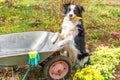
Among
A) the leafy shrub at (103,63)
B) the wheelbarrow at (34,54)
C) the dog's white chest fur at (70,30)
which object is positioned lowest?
the leafy shrub at (103,63)

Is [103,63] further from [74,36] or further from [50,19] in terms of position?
[50,19]

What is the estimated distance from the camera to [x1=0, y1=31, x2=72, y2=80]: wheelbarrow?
15.6 ft

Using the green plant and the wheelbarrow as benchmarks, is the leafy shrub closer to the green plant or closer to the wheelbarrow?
the green plant

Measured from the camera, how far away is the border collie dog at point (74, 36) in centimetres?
548

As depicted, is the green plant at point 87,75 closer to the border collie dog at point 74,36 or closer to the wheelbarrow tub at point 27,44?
the border collie dog at point 74,36

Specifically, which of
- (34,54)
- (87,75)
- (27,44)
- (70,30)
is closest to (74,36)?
(70,30)

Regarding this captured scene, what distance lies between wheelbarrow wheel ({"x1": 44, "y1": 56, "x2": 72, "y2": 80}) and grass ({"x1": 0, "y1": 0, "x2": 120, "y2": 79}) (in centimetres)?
193

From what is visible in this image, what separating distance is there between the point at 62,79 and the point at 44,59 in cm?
56

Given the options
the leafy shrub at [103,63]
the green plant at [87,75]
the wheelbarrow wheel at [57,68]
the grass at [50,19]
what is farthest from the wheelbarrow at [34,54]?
the grass at [50,19]

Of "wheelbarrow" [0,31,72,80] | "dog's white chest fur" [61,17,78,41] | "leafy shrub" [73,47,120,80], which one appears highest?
"dog's white chest fur" [61,17,78,41]

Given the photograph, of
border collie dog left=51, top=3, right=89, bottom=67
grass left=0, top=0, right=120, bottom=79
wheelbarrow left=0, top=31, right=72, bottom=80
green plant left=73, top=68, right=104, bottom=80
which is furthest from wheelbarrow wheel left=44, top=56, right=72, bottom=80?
grass left=0, top=0, right=120, bottom=79

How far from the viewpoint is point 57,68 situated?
515cm

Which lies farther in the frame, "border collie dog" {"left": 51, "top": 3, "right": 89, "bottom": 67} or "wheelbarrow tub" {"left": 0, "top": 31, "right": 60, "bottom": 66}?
"border collie dog" {"left": 51, "top": 3, "right": 89, "bottom": 67}

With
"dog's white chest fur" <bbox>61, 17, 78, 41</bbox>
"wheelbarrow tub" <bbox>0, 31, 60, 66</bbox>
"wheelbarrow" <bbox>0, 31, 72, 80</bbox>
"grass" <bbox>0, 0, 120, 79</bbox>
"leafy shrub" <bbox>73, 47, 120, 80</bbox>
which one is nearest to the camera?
"wheelbarrow" <bbox>0, 31, 72, 80</bbox>
